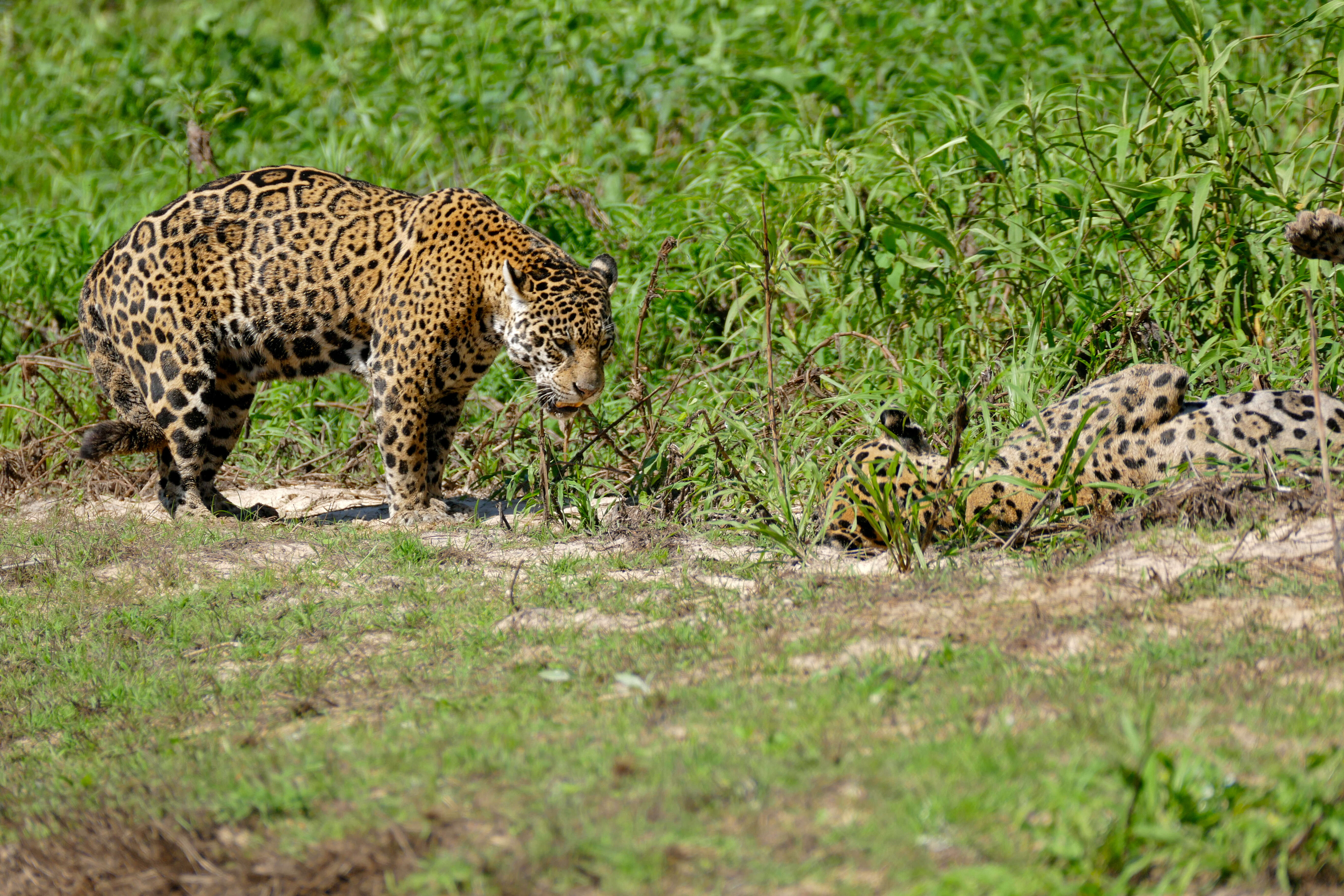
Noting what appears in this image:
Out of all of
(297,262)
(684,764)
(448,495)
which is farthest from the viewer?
(448,495)

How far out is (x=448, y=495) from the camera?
766 cm

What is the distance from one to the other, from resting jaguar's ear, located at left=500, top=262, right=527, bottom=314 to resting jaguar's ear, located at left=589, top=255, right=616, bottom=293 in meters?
0.56

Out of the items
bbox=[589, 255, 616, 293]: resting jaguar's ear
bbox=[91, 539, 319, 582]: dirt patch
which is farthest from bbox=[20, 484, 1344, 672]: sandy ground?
bbox=[589, 255, 616, 293]: resting jaguar's ear

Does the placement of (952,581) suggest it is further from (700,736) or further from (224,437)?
(224,437)

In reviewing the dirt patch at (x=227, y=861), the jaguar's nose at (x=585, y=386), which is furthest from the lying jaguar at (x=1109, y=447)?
the dirt patch at (x=227, y=861)

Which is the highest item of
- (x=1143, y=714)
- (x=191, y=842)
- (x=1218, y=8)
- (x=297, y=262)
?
(x=1218, y=8)

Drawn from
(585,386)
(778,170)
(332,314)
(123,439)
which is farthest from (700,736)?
(778,170)

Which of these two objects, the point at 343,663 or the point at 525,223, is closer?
the point at 343,663

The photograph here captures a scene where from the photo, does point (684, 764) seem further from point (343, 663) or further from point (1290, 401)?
point (1290, 401)

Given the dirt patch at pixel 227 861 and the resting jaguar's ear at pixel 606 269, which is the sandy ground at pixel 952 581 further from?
the resting jaguar's ear at pixel 606 269

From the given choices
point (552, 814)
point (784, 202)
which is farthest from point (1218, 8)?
point (552, 814)

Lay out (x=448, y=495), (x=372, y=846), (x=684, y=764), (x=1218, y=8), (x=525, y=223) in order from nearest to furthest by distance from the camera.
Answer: (x=372, y=846)
(x=684, y=764)
(x=448, y=495)
(x=525, y=223)
(x=1218, y=8)

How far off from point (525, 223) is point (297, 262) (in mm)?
2161

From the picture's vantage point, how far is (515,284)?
6676 millimetres
